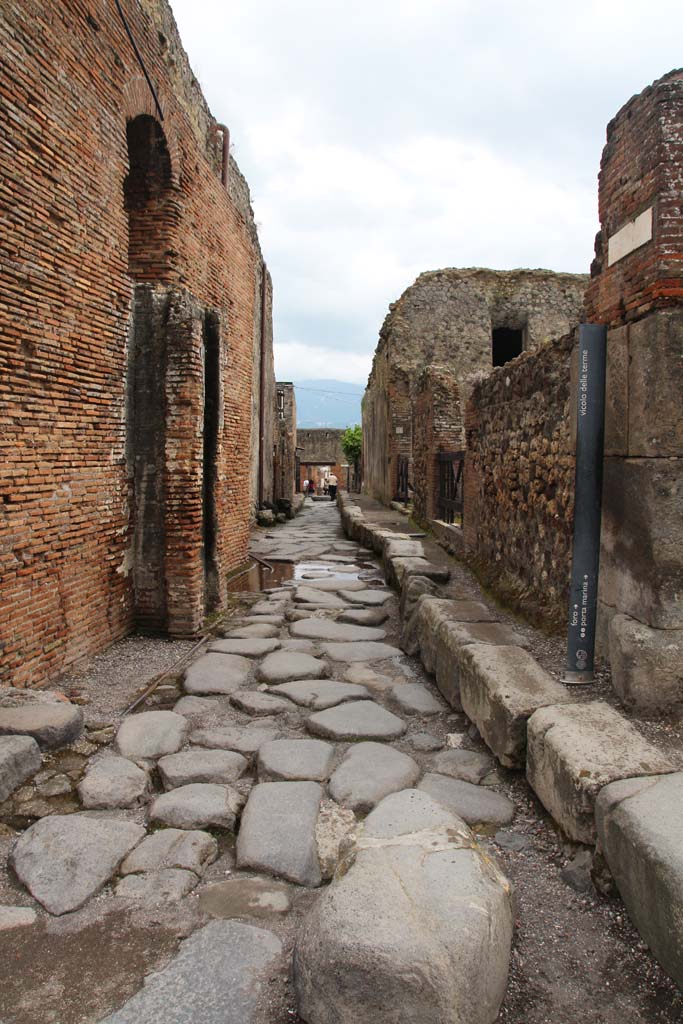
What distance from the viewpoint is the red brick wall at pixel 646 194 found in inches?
115

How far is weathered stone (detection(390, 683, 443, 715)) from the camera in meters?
3.83

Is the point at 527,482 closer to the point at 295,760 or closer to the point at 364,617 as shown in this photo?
the point at 364,617

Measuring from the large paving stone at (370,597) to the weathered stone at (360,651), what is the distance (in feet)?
4.38

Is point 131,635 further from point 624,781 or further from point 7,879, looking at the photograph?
point 624,781

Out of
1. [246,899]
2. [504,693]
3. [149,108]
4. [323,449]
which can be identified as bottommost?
[246,899]

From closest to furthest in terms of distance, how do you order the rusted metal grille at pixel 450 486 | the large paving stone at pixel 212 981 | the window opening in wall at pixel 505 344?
the large paving stone at pixel 212 981 → the rusted metal grille at pixel 450 486 → the window opening in wall at pixel 505 344

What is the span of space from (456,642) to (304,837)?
5.34 feet

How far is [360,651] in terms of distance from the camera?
497 centimetres

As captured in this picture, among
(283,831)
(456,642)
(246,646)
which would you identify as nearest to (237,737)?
(283,831)

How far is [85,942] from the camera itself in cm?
194

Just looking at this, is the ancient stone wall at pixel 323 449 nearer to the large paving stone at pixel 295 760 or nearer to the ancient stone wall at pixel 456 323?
the ancient stone wall at pixel 456 323

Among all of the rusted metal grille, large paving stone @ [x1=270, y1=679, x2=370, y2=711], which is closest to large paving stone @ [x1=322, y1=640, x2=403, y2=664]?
large paving stone @ [x1=270, y1=679, x2=370, y2=711]

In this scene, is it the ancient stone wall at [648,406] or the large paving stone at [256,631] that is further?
the large paving stone at [256,631]

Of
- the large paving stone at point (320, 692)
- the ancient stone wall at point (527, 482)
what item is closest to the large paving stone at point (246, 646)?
the large paving stone at point (320, 692)
